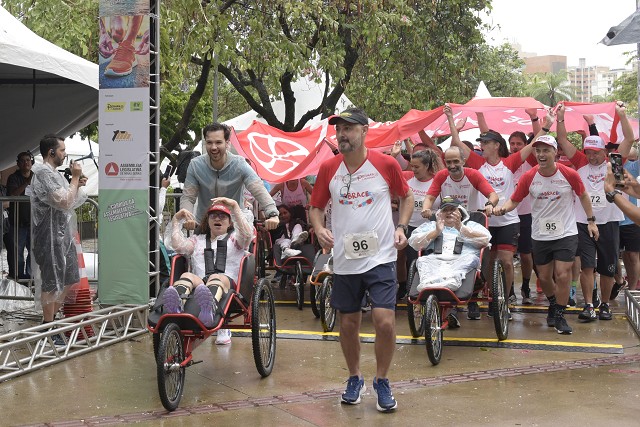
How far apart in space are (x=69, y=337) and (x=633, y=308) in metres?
5.70

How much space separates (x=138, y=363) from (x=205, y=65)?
8478mm

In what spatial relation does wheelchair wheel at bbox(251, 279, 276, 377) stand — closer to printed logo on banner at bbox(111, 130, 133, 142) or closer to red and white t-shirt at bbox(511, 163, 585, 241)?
printed logo on banner at bbox(111, 130, 133, 142)

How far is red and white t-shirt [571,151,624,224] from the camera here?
10.0 m

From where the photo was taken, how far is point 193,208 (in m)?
7.91

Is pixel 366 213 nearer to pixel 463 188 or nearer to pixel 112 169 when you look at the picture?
pixel 463 188

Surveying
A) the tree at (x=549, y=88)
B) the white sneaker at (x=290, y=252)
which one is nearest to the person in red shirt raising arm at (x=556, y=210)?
the white sneaker at (x=290, y=252)

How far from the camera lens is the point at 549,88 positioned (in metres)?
87.3

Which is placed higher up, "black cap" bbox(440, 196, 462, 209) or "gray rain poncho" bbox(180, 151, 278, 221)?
"gray rain poncho" bbox(180, 151, 278, 221)

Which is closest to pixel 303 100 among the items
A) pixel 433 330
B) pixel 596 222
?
pixel 596 222

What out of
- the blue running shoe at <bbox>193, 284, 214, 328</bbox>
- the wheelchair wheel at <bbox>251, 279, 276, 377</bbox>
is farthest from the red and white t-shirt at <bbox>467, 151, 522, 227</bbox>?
the blue running shoe at <bbox>193, 284, 214, 328</bbox>

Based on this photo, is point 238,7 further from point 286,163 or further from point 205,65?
point 286,163

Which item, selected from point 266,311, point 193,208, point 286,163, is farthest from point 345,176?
point 286,163

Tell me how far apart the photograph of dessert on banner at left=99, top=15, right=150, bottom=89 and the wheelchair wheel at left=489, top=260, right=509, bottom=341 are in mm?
3829

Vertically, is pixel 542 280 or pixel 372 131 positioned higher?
pixel 372 131
